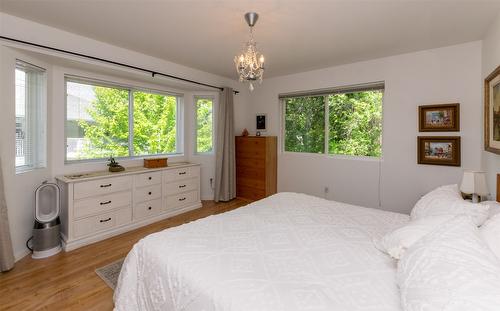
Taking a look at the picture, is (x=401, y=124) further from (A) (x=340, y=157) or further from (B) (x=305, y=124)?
(B) (x=305, y=124)

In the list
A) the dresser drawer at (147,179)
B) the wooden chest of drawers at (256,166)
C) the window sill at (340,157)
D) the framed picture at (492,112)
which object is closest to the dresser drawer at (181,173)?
the dresser drawer at (147,179)

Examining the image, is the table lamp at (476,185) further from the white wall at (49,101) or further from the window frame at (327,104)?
the white wall at (49,101)

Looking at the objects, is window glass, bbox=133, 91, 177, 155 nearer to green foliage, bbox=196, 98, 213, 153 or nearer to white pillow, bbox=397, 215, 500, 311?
green foliage, bbox=196, 98, 213, 153

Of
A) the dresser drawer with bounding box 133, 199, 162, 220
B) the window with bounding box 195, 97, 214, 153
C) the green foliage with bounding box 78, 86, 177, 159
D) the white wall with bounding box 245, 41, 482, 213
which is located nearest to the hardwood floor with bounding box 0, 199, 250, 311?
the dresser drawer with bounding box 133, 199, 162, 220

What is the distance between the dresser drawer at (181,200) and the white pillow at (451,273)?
341 centimetres

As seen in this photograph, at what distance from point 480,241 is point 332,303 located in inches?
27.5

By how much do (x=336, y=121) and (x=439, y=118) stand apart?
4.57ft

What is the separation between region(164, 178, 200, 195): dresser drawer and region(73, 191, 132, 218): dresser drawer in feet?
2.10

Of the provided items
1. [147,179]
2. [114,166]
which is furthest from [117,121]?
[147,179]

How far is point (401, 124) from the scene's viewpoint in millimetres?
3412

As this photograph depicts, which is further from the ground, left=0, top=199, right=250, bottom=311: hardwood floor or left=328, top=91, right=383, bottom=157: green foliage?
left=328, top=91, right=383, bottom=157: green foliage

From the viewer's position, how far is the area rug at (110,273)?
7.05ft

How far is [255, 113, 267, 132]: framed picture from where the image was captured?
16.1ft

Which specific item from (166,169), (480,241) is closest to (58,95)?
(166,169)
